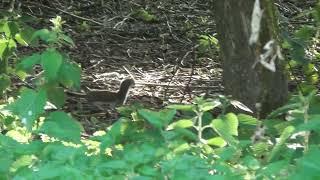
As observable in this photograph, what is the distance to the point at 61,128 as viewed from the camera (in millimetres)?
3199

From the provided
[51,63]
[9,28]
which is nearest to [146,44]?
[9,28]

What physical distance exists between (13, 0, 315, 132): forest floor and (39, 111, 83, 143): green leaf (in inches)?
100

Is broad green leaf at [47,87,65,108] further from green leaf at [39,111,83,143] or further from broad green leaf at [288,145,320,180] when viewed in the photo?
broad green leaf at [288,145,320,180]

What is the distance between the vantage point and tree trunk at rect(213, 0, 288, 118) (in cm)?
465

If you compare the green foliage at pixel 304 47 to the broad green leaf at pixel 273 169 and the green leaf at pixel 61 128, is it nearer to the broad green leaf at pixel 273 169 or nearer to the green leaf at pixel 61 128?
the green leaf at pixel 61 128

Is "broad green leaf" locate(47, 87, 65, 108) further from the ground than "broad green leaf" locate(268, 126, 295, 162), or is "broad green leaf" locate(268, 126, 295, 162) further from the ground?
"broad green leaf" locate(268, 126, 295, 162)

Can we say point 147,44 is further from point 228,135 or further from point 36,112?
point 228,135

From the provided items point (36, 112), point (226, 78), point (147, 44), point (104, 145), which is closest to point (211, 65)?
point (147, 44)

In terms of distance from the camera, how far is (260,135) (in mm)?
3238

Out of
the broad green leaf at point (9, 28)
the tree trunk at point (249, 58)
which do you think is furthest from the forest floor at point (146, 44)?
the tree trunk at point (249, 58)

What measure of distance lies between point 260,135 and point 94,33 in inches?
231

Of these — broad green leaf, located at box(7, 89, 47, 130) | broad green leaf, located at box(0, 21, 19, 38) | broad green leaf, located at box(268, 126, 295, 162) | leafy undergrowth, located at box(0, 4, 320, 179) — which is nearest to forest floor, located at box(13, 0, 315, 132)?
broad green leaf, located at box(0, 21, 19, 38)

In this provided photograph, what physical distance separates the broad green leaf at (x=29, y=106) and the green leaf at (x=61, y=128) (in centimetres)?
20

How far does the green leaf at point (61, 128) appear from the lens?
3021 millimetres
